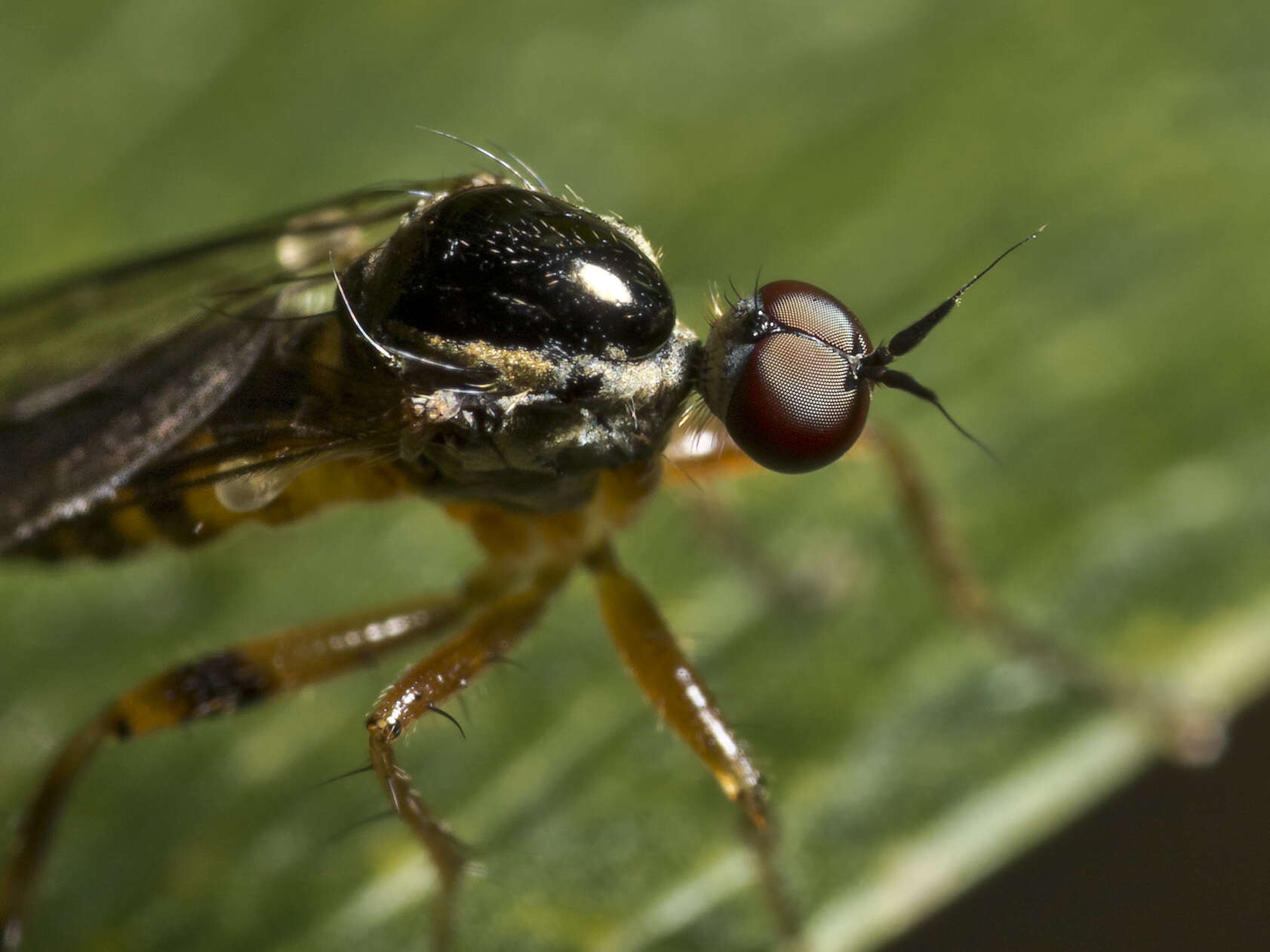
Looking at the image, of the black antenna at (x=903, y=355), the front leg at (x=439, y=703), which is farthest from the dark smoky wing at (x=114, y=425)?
the black antenna at (x=903, y=355)

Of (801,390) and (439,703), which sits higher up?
(801,390)

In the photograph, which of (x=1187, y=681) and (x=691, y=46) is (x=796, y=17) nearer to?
(x=691, y=46)

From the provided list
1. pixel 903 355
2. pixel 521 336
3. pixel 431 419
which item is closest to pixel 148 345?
pixel 431 419

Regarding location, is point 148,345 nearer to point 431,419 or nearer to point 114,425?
point 114,425

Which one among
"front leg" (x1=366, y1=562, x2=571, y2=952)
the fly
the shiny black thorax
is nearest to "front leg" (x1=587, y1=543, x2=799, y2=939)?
the fly

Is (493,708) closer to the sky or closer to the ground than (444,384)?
closer to the ground

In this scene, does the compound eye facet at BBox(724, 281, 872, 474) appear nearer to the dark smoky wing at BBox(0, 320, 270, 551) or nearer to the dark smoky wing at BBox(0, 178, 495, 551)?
the dark smoky wing at BBox(0, 178, 495, 551)

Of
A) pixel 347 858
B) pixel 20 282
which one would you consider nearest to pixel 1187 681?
pixel 347 858
